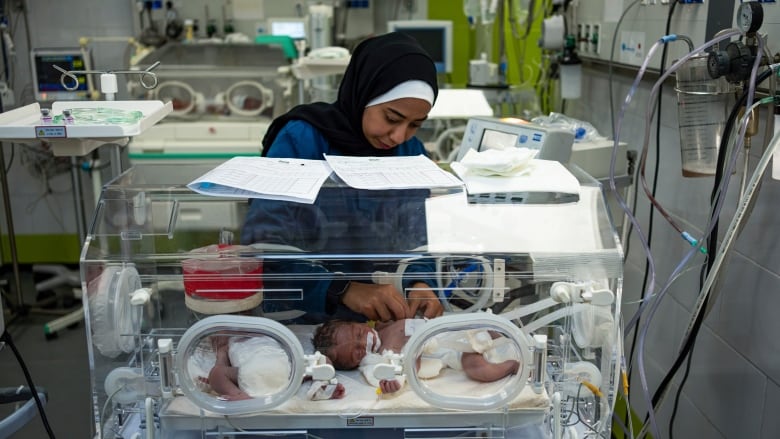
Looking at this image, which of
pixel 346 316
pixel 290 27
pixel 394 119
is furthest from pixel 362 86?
pixel 290 27

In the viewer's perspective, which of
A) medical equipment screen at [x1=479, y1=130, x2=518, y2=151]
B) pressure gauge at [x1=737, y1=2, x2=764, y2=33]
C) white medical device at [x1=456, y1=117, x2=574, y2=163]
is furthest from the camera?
medical equipment screen at [x1=479, y1=130, x2=518, y2=151]

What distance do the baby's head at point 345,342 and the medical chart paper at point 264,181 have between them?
220 millimetres

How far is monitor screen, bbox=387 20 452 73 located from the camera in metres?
4.43

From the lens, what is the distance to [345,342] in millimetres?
1223

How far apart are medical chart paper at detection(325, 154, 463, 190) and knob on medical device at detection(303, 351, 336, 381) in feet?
1.02

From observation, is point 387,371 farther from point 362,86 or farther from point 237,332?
point 362,86

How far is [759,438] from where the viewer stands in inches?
68.0

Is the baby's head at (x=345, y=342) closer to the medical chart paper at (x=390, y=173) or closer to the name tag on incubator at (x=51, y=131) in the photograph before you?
the medical chart paper at (x=390, y=173)

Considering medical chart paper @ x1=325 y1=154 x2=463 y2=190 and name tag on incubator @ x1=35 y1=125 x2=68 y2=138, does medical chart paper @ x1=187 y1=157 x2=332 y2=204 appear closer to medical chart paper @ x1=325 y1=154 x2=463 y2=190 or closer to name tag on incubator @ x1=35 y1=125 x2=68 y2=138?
medical chart paper @ x1=325 y1=154 x2=463 y2=190

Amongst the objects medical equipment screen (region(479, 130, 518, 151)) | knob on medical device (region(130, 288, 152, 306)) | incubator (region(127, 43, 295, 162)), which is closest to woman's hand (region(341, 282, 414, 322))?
knob on medical device (region(130, 288, 152, 306))

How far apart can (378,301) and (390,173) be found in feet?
0.79

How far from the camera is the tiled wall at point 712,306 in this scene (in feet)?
5.51

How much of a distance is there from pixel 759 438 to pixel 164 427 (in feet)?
4.45

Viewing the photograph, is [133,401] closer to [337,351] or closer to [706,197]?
[337,351]
